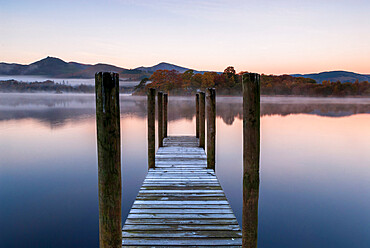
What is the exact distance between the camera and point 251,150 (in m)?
3.04

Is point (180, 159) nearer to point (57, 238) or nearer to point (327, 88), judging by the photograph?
point (57, 238)

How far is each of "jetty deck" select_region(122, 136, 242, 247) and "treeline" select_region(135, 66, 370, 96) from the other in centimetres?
7005

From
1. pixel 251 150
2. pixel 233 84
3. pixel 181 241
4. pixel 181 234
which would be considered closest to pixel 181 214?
pixel 181 234

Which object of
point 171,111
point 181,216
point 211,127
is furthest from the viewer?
point 171,111

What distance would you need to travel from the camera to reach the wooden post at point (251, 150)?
2949 mm

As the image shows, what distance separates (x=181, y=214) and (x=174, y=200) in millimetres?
620

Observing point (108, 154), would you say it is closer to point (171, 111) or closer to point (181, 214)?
point (181, 214)

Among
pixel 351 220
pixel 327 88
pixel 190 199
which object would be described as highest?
pixel 327 88

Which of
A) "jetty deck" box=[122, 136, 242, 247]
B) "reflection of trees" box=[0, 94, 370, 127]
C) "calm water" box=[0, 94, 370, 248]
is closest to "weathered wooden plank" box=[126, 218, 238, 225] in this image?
"jetty deck" box=[122, 136, 242, 247]

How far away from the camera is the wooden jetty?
272 centimetres

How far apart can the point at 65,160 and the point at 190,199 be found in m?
9.45

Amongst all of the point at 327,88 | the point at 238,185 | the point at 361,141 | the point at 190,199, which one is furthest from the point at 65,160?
the point at 327,88

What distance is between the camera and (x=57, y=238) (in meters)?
5.79

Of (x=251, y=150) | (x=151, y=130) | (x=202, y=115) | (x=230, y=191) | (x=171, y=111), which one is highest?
(x=202, y=115)
